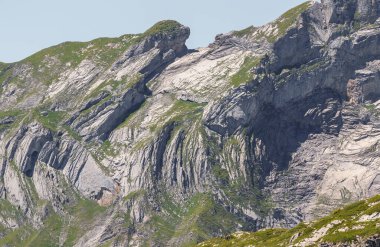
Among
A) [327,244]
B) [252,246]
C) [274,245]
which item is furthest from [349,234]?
[252,246]

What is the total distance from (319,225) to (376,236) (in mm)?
24629

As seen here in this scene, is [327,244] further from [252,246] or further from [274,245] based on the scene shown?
[252,246]

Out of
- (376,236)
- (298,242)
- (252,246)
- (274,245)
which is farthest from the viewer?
(252,246)

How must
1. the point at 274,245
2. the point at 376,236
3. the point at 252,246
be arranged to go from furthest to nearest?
1. the point at 252,246
2. the point at 274,245
3. the point at 376,236

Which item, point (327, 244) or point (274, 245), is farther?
point (274, 245)

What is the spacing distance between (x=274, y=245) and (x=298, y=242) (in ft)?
56.3

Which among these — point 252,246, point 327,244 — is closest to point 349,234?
point 327,244

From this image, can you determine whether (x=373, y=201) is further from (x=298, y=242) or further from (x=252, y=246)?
(x=252, y=246)

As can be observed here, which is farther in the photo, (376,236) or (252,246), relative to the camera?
(252,246)

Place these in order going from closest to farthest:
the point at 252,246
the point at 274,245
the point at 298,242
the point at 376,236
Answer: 1. the point at 376,236
2. the point at 298,242
3. the point at 274,245
4. the point at 252,246

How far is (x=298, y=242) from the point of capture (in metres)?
168

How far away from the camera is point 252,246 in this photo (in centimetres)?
19800

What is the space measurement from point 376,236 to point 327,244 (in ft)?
36.6

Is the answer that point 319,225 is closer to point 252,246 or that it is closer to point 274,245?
point 274,245
